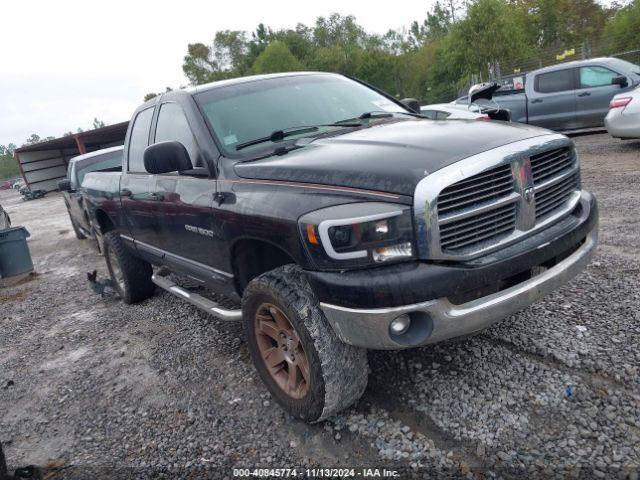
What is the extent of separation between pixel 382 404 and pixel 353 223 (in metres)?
1.20

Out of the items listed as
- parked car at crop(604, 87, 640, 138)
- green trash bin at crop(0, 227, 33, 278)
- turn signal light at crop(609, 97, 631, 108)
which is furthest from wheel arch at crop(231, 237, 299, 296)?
turn signal light at crop(609, 97, 631, 108)

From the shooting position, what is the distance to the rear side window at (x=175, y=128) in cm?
334

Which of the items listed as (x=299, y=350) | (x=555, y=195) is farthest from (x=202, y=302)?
(x=555, y=195)

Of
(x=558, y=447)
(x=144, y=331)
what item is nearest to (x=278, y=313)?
(x=558, y=447)

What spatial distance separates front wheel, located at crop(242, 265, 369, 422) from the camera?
245 cm

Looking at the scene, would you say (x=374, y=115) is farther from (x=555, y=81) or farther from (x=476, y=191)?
(x=555, y=81)

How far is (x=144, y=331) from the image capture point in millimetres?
4570

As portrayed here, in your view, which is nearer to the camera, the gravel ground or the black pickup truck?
the black pickup truck

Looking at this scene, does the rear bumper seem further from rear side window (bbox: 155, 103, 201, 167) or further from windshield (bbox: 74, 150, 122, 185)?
windshield (bbox: 74, 150, 122, 185)

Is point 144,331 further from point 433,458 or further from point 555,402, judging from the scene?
point 555,402

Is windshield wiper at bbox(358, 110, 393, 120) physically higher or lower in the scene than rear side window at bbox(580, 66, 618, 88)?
higher

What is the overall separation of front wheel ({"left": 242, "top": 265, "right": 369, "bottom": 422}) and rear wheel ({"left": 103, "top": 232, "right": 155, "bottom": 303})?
2.66 m

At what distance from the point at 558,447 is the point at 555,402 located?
34cm

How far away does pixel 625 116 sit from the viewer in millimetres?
8164
